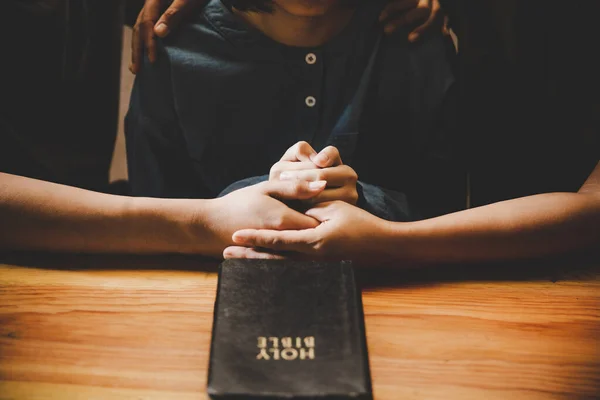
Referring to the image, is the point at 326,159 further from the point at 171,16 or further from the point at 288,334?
the point at 171,16

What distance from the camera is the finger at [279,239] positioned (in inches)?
29.0

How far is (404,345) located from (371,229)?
0.62 feet

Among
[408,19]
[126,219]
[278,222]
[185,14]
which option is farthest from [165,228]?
[408,19]

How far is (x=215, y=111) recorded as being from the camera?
1128 millimetres

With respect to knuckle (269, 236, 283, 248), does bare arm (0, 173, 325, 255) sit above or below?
below

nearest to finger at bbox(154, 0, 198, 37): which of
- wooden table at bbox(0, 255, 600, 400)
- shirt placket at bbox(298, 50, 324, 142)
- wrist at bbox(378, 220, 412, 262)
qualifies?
shirt placket at bbox(298, 50, 324, 142)

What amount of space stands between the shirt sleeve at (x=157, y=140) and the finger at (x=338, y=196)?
18.3 inches

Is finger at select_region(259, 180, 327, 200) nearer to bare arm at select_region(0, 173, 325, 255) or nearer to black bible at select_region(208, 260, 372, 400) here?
bare arm at select_region(0, 173, 325, 255)

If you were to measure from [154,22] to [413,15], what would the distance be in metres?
0.52

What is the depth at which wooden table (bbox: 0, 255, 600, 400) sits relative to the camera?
0.56 meters

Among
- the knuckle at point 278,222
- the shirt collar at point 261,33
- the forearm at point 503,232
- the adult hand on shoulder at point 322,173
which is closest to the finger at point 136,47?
the shirt collar at point 261,33

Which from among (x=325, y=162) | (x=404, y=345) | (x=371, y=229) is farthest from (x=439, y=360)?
(x=325, y=162)

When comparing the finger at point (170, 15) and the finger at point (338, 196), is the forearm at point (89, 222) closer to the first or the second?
the finger at point (338, 196)

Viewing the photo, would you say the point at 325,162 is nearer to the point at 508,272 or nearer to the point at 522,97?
the point at 508,272
